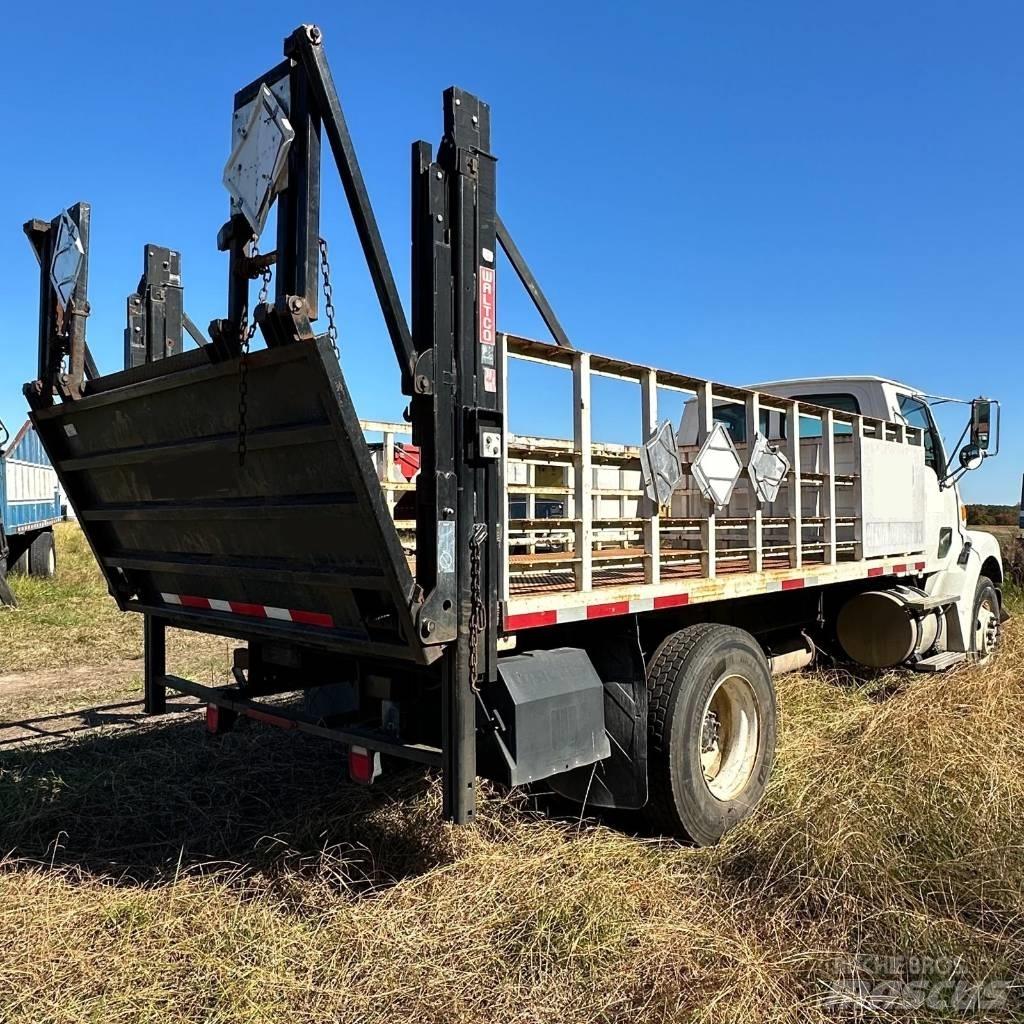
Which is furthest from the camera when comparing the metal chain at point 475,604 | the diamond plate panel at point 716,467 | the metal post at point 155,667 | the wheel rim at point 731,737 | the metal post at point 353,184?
the metal post at point 155,667

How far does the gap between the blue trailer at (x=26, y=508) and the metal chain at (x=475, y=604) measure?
32.2 ft

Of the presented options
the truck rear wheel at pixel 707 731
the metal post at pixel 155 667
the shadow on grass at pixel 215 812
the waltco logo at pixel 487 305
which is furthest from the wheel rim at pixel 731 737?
the metal post at pixel 155 667

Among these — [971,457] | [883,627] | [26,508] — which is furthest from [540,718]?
[26,508]

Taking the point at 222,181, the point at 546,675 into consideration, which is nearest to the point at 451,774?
the point at 546,675

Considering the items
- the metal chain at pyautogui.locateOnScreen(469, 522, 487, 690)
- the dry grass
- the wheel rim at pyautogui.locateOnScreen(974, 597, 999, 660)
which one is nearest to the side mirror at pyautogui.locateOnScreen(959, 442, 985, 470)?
the wheel rim at pyautogui.locateOnScreen(974, 597, 999, 660)

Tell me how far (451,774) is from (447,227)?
75.2 inches

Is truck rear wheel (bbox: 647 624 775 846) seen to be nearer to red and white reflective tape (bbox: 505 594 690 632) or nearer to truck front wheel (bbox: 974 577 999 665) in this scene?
red and white reflective tape (bbox: 505 594 690 632)

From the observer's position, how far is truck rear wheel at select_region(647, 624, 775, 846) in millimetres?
3799

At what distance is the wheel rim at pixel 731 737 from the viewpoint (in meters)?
4.35

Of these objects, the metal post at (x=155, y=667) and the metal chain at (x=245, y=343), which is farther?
the metal post at (x=155, y=667)

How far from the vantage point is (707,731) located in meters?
4.36

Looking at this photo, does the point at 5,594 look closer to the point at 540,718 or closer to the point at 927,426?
the point at 540,718

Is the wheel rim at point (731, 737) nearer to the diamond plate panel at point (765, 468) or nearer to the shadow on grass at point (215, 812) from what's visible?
the diamond plate panel at point (765, 468)

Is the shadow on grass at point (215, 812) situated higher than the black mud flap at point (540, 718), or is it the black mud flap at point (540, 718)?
the black mud flap at point (540, 718)
